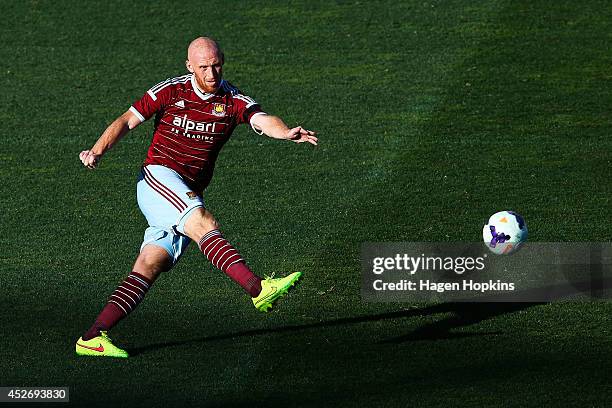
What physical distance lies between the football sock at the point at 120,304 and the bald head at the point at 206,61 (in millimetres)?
1515

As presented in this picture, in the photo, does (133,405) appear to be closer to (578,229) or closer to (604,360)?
(604,360)

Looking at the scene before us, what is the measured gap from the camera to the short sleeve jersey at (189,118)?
30.7ft

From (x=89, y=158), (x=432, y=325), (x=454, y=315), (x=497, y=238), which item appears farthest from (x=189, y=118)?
(x=497, y=238)

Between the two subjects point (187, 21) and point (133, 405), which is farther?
point (187, 21)

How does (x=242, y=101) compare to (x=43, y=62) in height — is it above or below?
below

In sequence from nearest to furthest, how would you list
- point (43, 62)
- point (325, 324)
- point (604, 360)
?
1. point (604, 360)
2. point (325, 324)
3. point (43, 62)

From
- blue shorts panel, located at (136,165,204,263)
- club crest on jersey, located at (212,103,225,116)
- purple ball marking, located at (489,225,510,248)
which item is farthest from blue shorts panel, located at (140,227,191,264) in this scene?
purple ball marking, located at (489,225,510,248)

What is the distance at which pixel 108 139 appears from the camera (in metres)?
9.05

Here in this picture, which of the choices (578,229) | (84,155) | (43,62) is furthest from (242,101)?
(43,62)

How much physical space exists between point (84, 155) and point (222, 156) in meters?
5.20

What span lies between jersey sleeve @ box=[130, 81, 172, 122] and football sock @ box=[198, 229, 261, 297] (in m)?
1.04

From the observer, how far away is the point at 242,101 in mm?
9414

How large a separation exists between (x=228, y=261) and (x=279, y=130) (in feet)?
3.34

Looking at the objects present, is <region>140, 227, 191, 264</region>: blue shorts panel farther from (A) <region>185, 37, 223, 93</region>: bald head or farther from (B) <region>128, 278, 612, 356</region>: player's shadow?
(A) <region>185, 37, 223, 93</region>: bald head
